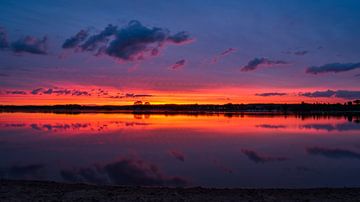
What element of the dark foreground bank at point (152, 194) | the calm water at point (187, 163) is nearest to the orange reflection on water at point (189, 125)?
the calm water at point (187, 163)

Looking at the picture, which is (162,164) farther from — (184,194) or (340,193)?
(340,193)

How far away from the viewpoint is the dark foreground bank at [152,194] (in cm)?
923

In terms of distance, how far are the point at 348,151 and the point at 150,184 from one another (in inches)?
463

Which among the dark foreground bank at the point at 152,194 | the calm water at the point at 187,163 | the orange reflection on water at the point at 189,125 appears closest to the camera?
the dark foreground bank at the point at 152,194

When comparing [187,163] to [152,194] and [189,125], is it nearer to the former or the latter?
[152,194]

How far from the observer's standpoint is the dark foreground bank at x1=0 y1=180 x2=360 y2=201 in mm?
9234

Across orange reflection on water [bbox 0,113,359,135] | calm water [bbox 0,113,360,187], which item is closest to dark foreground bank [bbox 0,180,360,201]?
calm water [bbox 0,113,360,187]

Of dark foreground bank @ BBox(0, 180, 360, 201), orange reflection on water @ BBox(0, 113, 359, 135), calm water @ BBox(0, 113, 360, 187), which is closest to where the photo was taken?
dark foreground bank @ BBox(0, 180, 360, 201)

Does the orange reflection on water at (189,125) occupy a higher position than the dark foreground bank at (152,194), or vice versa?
the orange reflection on water at (189,125)

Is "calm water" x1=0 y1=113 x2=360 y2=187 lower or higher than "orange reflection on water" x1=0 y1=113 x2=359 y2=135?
lower

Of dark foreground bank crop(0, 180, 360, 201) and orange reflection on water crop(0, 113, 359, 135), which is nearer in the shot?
dark foreground bank crop(0, 180, 360, 201)

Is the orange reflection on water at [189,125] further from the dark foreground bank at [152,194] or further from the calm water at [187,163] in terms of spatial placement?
the dark foreground bank at [152,194]

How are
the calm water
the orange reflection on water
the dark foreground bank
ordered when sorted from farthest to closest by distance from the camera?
the orange reflection on water < the calm water < the dark foreground bank

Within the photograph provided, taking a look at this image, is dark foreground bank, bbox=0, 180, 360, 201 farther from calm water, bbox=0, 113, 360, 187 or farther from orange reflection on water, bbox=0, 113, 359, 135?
orange reflection on water, bbox=0, 113, 359, 135
